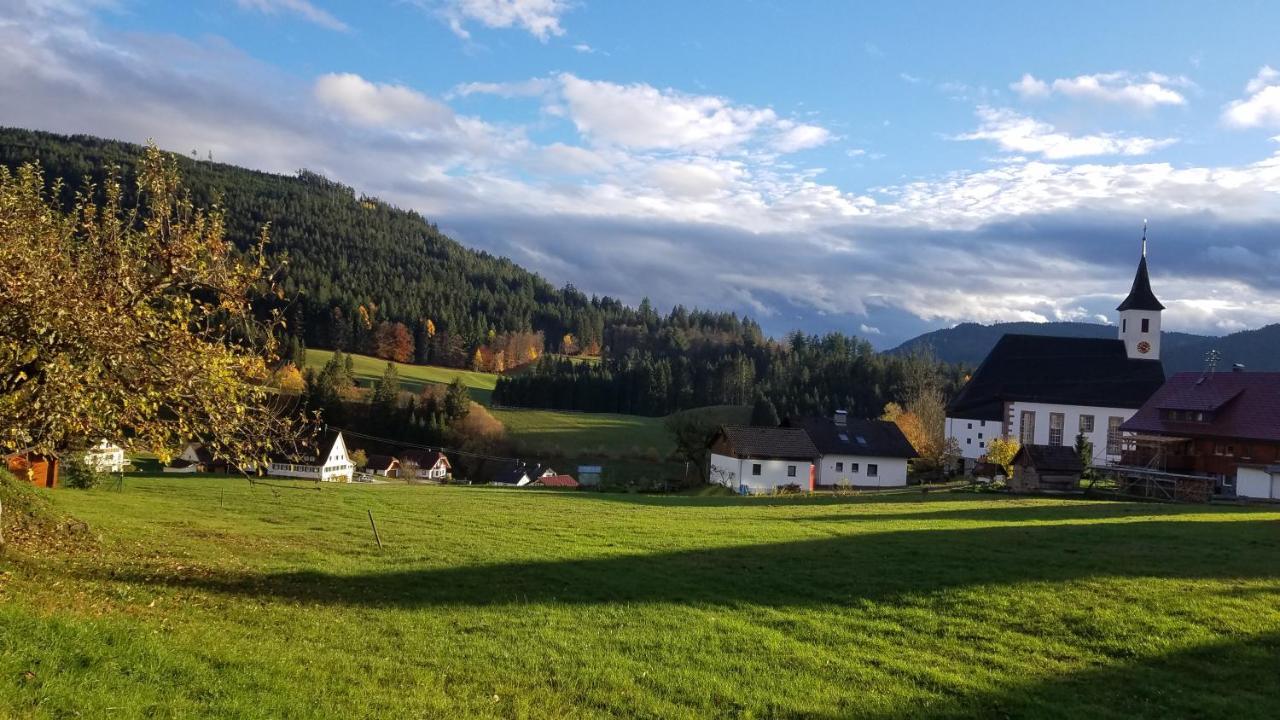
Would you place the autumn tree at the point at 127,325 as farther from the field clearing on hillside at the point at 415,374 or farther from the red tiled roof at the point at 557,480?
the field clearing on hillside at the point at 415,374

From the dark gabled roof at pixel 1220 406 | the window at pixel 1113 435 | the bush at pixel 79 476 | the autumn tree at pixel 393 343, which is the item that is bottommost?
the bush at pixel 79 476

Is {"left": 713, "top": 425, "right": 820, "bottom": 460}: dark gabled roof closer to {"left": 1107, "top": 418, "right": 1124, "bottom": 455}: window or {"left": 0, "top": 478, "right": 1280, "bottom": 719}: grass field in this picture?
{"left": 1107, "top": 418, "right": 1124, "bottom": 455}: window

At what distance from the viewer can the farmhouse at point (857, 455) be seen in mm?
60094

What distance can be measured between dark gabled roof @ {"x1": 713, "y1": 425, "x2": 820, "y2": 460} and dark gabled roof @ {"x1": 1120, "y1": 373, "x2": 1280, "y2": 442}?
65.5 ft

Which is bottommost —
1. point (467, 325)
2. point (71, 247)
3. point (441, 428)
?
point (441, 428)

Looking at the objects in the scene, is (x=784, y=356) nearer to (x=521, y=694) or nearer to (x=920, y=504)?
(x=920, y=504)

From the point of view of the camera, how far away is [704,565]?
57.3 ft

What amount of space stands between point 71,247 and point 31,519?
26.4 ft

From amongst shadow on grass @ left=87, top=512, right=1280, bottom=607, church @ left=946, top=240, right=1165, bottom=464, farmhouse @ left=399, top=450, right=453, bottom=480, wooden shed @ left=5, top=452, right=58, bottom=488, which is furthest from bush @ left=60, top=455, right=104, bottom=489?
church @ left=946, top=240, right=1165, bottom=464

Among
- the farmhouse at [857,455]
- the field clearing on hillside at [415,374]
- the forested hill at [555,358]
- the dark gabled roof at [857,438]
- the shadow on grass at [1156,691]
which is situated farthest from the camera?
the field clearing on hillside at [415,374]

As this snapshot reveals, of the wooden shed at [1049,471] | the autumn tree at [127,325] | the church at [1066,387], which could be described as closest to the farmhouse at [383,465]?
the church at [1066,387]

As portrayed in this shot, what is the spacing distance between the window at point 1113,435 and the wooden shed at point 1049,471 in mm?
23352

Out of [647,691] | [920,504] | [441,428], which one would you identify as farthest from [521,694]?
[441,428]

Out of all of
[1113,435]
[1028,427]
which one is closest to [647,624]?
[1028,427]
